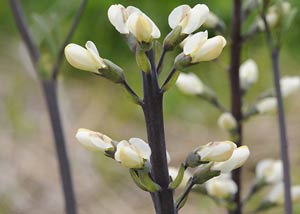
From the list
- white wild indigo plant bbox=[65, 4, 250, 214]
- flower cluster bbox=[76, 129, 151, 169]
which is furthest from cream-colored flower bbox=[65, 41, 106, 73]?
flower cluster bbox=[76, 129, 151, 169]

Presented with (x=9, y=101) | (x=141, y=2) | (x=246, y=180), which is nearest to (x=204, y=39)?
(x=246, y=180)

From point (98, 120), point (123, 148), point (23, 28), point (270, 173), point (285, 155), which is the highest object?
point (23, 28)

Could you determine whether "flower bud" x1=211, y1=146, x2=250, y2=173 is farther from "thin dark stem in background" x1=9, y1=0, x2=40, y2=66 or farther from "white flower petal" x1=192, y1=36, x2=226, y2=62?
"thin dark stem in background" x1=9, y1=0, x2=40, y2=66

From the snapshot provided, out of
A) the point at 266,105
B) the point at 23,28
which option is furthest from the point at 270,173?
the point at 23,28

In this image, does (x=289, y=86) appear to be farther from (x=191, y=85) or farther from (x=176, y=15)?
(x=176, y=15)

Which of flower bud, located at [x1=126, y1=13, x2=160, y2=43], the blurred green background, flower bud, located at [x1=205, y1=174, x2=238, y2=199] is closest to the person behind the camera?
flower bud, located at [x1=126, y1=13, x2=160, y2=43]
